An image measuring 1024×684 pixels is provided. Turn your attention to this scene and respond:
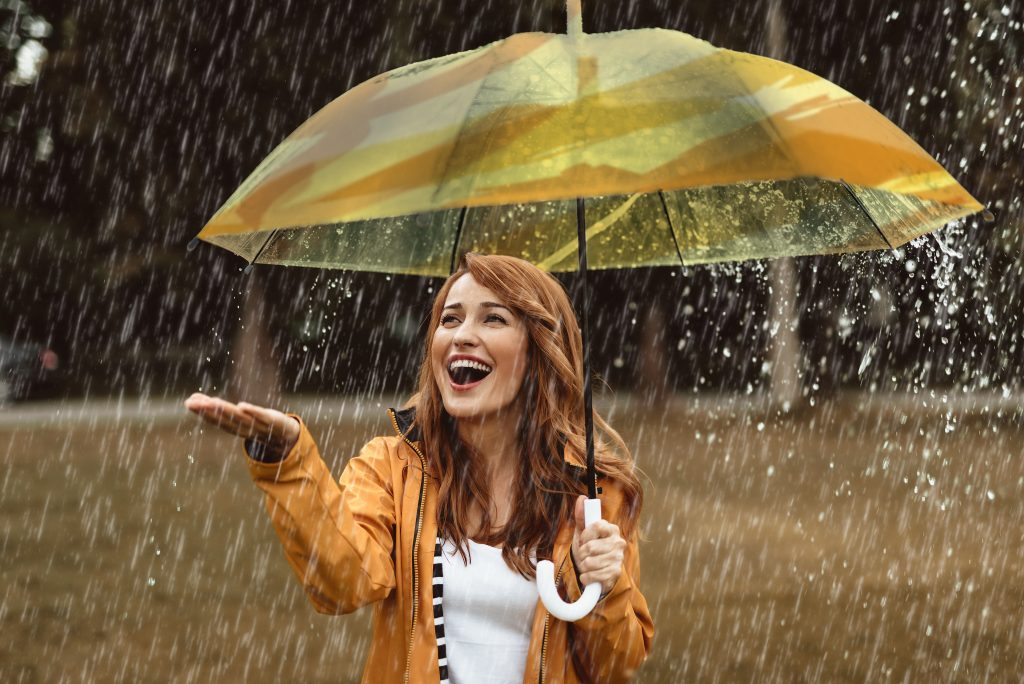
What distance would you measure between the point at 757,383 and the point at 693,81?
2389cm

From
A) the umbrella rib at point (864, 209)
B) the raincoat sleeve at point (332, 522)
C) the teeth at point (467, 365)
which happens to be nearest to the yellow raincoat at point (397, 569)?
the raincoat sleeve at point (332, 522)

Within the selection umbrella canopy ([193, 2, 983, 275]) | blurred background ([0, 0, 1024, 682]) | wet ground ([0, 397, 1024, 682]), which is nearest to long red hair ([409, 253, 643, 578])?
umbrella canopy ([193, 2, 983, 275])

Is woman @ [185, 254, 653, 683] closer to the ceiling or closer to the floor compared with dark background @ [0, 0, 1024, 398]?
closer to the floor

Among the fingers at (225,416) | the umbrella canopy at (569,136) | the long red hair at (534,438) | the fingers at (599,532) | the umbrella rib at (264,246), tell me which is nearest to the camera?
the fingers at (225,416)

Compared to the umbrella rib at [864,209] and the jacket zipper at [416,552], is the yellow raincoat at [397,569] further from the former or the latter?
the umbrella rib at [864,209]

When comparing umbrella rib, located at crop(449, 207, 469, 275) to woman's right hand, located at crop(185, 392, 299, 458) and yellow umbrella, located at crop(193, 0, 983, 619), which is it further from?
woman's right hand, located at crop(185, 392, 299, 458)

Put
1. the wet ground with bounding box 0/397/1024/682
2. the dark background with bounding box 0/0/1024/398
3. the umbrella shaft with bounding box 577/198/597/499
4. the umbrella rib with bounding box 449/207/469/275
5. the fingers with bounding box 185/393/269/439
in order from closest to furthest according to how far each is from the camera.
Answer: the fingers with bounding box 185/393/269/439 → the umbrella shaft with bounding box 577/198/597/499 → the umbrella rib with bounding box 449/207/469/275 → the wet ground with bounding box 0/397/1024/682 → the dark background with bounding box 0/0/1024/398

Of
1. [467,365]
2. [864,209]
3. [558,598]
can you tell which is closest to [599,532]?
[558,598]

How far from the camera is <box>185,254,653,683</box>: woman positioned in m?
2.59

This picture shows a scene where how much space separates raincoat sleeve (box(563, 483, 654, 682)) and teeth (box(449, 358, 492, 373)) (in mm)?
559

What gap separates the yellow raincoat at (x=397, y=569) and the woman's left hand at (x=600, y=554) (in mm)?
70

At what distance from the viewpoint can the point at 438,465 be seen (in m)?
2.97

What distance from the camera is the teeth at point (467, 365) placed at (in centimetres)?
294

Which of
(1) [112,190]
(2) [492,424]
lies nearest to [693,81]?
(2) [492,424]
